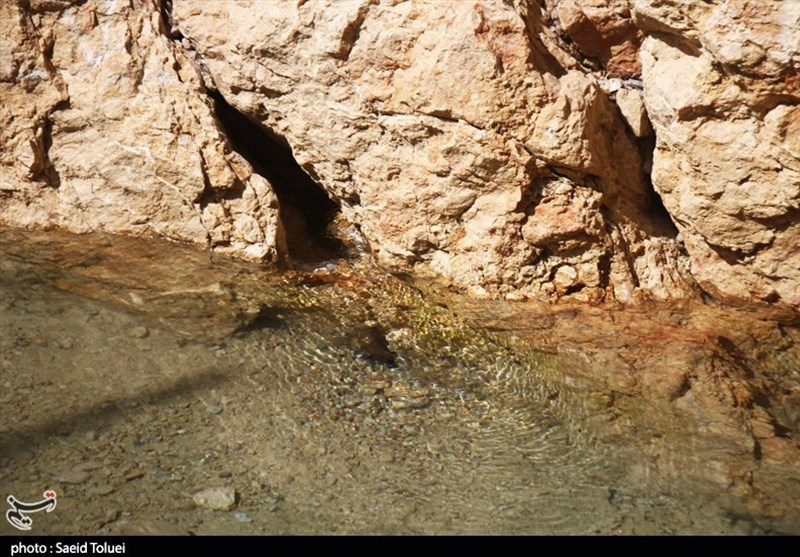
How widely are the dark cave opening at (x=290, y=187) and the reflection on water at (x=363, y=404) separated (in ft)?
0.93

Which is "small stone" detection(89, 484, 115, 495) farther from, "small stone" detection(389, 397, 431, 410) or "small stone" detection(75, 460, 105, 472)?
"small stone" detection(389, 397, 431, 410)

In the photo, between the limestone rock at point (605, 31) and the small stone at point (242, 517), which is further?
the limestone rock at point (605, 31)

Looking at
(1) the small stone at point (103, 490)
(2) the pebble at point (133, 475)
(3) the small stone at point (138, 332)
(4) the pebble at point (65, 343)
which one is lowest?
(1) the small stone at point (103, 490)

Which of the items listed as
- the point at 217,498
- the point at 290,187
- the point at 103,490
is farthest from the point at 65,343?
the point at 290,187

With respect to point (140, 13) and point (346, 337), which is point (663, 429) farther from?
point (140, 13)

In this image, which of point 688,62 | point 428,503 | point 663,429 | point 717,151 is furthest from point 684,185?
point 428,503

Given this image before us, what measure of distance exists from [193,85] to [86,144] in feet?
1.74

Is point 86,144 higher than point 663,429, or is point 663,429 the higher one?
point 86,144

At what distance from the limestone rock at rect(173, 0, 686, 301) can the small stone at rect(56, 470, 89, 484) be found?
1666mm

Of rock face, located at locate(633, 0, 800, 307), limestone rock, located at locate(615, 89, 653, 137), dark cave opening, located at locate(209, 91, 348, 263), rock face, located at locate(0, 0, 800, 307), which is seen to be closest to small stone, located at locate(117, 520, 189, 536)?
rock face, located at locate(0, 0, 800, 307)

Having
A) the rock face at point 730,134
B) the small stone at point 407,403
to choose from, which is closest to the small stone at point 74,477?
the small stone at point 407,403

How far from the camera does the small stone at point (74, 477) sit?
2406 mm

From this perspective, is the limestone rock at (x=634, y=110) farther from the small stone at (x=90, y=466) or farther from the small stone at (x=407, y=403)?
the small stone at (x=90, y=466)

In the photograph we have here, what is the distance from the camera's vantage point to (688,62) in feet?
10.2
